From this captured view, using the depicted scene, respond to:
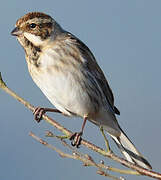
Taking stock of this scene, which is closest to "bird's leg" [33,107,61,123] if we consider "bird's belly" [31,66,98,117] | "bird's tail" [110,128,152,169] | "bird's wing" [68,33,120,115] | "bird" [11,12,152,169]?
"bird" [11,12,152,169]

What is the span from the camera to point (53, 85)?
4.84m

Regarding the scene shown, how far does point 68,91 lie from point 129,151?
40.8 inches

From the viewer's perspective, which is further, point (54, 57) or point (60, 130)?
point (54, 57)

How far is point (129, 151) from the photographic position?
5117mm

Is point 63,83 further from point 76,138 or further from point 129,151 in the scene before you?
point 129,151

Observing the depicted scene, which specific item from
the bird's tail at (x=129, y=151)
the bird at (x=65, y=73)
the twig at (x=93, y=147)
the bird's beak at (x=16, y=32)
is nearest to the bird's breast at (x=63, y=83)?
the bird at (x=65, y=73)

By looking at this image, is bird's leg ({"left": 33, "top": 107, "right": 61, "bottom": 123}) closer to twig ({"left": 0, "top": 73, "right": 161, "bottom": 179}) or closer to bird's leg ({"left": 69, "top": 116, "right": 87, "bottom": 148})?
bird's leg ({"left": 69, "top": 116, "right": 87, "bottom": 148})

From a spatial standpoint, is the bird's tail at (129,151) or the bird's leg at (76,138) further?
the bird's tail at (129,151)

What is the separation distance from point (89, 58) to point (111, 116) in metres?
0.82

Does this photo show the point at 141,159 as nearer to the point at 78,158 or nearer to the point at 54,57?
the point at 54,57

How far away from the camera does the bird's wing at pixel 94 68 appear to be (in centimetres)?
526

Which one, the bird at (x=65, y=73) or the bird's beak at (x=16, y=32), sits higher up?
the bird's beak at (x=16, y=32)

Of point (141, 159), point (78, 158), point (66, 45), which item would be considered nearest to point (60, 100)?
point (66, 45)

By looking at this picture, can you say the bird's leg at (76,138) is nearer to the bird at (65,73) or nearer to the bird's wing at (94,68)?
the bird at (65,73)
